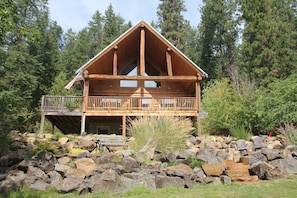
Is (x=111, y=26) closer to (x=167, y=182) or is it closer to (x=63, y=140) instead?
(x=63, y=140)

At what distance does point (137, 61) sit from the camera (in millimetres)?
19016

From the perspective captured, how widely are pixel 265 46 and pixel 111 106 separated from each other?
1546cm

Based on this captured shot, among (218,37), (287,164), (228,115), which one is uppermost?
(218,37)

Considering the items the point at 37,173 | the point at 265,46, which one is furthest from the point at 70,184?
the point at 265,46

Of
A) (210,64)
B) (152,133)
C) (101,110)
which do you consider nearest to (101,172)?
(152,133)

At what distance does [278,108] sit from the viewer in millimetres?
14469

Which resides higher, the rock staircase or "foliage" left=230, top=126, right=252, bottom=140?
"foliage" left=230, top=126, right=252, bottom=140

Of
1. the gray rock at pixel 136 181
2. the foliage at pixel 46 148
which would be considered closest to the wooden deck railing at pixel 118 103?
the foliage at pixel 46 148

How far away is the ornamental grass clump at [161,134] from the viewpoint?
1005 cm

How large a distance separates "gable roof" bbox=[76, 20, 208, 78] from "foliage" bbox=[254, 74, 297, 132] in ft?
11.5

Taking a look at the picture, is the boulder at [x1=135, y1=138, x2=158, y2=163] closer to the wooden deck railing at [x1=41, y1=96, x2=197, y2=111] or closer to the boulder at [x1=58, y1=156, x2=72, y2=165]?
the boulder at [x1=58, y1=156, x2=72, y2=165]

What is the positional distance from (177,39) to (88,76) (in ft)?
72.9

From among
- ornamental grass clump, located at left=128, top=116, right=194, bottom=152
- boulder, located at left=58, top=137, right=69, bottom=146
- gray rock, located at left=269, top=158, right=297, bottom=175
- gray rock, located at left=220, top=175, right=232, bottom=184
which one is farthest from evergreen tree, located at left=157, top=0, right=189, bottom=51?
gray rock, located at left=220, top=175, right=232, bottom=184

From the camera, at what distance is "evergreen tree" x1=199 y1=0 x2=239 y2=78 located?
34.1 meters
